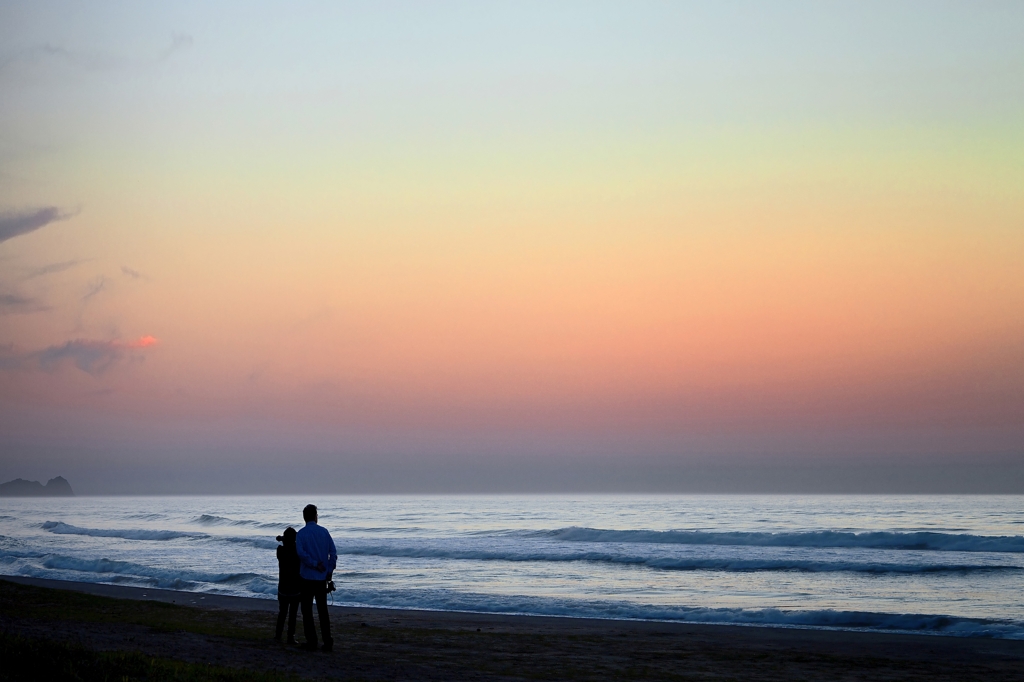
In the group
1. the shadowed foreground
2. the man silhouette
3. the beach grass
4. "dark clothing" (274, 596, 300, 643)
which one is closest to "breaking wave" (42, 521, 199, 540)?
the shadowed foreground

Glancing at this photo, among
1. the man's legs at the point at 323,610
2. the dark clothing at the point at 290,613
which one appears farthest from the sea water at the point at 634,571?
the man's legs at the point at 323,610

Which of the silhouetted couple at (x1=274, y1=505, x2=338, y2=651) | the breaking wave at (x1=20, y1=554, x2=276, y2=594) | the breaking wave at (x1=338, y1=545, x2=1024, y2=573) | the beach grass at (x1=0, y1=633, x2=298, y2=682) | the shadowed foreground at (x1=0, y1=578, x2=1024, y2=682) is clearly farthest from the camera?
the breaking wave at (x1=338, y1=545, x2=1024, y2=573)

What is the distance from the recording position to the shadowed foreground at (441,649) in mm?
9555

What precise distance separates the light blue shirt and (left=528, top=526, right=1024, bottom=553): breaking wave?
33.8 metres

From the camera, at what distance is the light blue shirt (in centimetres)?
1192

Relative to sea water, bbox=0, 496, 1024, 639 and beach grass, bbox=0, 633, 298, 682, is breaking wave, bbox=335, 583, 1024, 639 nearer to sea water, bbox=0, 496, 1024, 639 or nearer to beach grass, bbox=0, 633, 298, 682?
sea water, bbox=0, 496, 1024, 639

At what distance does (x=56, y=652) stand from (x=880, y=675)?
10986mm

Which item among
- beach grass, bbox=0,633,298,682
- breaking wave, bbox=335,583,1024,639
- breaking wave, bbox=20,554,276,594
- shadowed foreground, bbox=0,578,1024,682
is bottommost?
breaking wave, bbox=20,554,276,594

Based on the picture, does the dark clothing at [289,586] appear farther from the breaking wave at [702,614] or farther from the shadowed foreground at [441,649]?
the breaking wave at [702,614]

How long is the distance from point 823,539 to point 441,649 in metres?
34.9

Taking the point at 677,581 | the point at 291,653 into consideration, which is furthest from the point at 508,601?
the point at 291,653

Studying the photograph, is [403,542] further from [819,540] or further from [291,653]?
[291,653]

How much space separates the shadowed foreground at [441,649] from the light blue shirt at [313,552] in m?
1.17

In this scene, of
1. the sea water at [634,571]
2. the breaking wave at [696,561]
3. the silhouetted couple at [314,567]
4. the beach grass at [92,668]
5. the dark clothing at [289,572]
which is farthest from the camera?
the breaking wave at [696,561]
